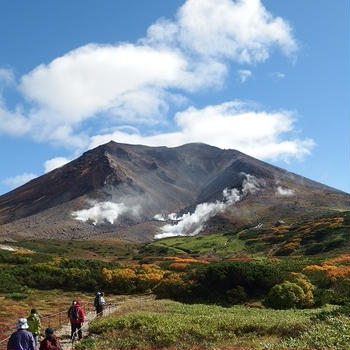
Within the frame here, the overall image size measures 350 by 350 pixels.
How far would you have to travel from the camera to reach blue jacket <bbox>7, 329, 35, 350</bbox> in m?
13.8

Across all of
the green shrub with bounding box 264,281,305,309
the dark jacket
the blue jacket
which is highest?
the blue jacket

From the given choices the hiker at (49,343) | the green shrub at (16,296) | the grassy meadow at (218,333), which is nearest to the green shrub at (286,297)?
the grassy meadow at (218,333)

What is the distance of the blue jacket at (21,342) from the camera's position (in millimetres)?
13797

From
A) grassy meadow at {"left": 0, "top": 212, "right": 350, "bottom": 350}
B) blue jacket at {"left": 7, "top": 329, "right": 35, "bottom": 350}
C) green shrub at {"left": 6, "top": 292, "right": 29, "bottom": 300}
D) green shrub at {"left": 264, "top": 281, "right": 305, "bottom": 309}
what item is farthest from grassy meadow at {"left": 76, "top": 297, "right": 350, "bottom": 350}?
green shrub at {"left": 6, "top": 292, "right": 29, "bottom": 300}

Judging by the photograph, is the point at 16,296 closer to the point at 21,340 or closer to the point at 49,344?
the point at 49,344

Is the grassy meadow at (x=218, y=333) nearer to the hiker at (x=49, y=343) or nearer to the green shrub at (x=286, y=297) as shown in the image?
the hiker at (x=49, y=343)

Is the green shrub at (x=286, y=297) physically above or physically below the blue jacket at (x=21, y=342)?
below

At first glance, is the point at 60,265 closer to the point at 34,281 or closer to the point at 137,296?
the point at 34,281

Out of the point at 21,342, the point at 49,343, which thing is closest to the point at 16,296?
the point at 49,343

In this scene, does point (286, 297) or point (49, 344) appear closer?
point (49, 344)

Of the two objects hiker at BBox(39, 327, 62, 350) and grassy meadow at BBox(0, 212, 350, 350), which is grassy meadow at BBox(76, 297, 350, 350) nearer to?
grassy meadow at BBox(0, 212, 350, 350)

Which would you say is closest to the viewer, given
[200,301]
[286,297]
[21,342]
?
[21,342]

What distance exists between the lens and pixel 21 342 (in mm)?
13891

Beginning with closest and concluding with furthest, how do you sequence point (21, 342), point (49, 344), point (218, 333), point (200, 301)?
point (21, 342) → point (49, 344) → point (218, 333) → point (200, 301)
